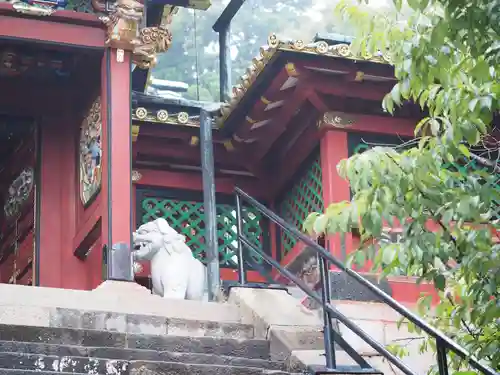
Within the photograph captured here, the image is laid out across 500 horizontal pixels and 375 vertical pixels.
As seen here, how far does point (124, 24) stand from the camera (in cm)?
1191

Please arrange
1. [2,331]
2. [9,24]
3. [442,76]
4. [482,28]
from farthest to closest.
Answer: [9,24] → [2,331] → [442,76] → [482,28]

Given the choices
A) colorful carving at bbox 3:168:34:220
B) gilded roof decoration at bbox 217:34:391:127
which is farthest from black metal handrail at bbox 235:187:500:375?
colorful carving at bbox 3:168:34:220

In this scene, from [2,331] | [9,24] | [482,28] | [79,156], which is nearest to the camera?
[482,28]

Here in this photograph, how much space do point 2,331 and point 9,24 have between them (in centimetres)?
436

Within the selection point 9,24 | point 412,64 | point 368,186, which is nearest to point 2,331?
point 368,186

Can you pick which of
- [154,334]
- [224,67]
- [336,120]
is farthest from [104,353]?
[224,67]

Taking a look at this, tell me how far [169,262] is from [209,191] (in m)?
1.15

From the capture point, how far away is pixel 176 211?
45.1 ft

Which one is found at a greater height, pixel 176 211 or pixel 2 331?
pixel 176 211

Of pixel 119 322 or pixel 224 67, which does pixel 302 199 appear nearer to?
pixel 224 67

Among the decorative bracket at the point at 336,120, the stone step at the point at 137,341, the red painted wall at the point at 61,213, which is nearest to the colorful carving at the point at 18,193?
the red painted wall at the point at 61,213

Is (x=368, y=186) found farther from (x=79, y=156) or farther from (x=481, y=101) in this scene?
(x=79, y=156)

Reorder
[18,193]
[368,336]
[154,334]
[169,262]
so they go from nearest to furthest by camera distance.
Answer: [368,336] → [154,334] → [169,262] → [18,193]

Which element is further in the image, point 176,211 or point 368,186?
point 176,211
